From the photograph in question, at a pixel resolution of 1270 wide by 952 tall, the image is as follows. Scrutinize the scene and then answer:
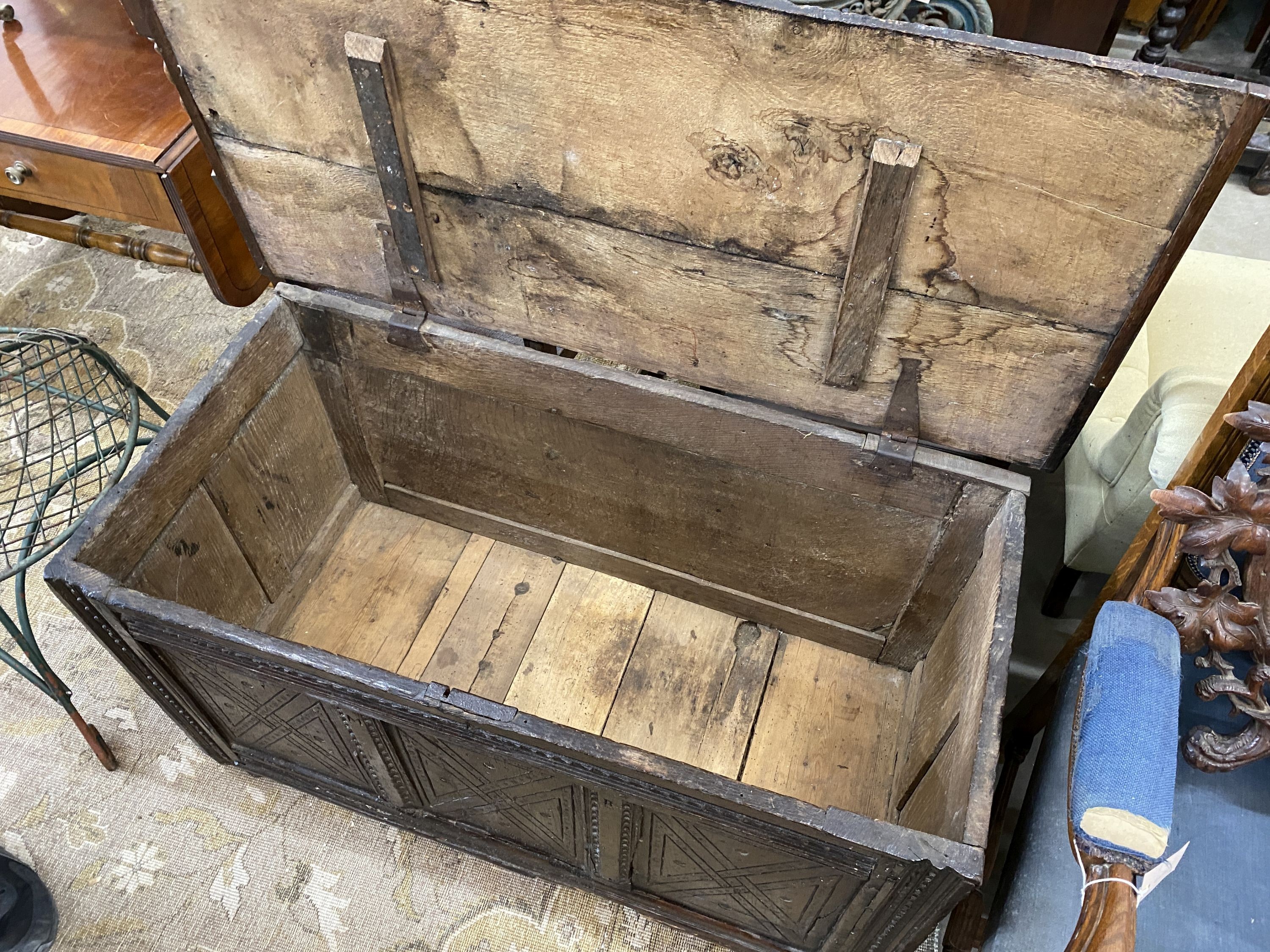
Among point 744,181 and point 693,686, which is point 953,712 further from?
point 744,181

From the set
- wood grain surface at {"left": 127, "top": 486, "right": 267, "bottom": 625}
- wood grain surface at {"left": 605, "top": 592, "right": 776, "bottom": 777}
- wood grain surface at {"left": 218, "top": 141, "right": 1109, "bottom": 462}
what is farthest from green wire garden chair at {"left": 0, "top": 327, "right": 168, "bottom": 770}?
wood grain surface at {"left": 605, "top": 592, "right": 776, "bottom": 777}

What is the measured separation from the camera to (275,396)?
1.49m

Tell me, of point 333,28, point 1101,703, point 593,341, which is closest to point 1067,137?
point 1101,703

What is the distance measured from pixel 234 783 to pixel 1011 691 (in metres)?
1.41

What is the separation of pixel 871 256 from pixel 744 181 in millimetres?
170

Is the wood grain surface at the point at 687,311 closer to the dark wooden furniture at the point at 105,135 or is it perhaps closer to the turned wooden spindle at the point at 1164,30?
the dark wooden furniture at the point at 105,135

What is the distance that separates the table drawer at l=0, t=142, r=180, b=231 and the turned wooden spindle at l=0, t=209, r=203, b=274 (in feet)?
1.10

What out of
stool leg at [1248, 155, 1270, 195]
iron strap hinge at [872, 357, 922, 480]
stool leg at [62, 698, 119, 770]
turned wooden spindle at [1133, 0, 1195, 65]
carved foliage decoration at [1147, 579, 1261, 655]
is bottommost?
stool leg at [62, 698, 119, 770]

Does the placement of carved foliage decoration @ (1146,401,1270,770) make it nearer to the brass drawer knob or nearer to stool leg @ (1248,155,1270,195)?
the brass drawer knob

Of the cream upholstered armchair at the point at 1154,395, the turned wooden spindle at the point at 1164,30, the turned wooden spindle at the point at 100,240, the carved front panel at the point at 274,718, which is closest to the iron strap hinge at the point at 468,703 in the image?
the carved front panel at the point at 274,718

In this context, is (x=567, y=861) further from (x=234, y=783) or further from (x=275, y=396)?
(x=275, y=396)

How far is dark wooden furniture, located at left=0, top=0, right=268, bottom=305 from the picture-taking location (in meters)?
1.58

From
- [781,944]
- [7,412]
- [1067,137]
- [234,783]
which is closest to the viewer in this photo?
[1067,137]

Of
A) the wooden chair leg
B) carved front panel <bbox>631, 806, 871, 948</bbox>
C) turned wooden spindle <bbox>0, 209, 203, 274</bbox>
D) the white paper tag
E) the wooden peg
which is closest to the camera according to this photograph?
the white paper tag
